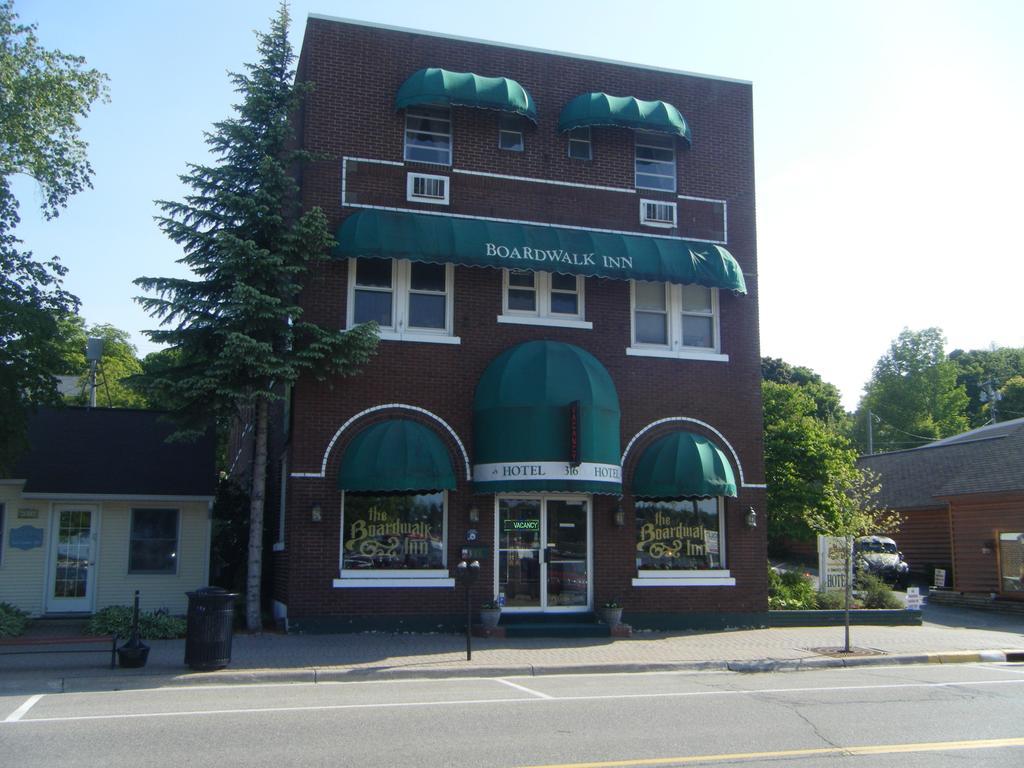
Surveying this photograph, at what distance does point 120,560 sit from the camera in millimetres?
20062

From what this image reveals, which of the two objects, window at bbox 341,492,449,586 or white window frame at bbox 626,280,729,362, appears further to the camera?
white window frame at bbox 626,280,729,362

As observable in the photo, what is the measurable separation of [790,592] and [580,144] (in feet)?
35.3

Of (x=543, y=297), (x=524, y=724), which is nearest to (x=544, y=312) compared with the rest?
(x=543, y=297)

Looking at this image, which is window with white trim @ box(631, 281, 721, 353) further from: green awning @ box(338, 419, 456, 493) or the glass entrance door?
green awning @ box(338, 419, 456, 493)

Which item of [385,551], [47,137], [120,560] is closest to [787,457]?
[385,551]

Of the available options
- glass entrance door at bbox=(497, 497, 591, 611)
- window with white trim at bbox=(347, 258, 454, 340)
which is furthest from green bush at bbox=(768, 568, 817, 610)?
window with white trim at bbox=(347, 258, 454, 340)

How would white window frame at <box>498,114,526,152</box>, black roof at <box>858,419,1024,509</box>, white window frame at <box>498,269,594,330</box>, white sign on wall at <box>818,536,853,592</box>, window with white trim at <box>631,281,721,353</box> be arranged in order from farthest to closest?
1. black roof at <box>858,419,1024,509</box>
2. window with white trim at <box>631,281,721,353</box>
3. white window frame at <box>498,114,526,152</box>
4. white window frame at <box>498,269,594,330</box>
5. white sign on wall at <box>818,536,853,592</box>

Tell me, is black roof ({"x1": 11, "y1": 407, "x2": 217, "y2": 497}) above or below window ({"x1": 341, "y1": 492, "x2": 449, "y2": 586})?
above

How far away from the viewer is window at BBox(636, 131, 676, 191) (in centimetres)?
2058

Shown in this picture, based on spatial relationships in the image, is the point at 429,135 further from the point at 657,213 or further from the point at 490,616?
the point at 490,616

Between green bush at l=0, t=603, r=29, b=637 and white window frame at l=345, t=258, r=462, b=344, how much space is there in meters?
7.92

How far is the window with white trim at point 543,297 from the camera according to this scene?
19141 mm

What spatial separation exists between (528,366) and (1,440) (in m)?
9.60

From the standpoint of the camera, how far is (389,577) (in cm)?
1747
